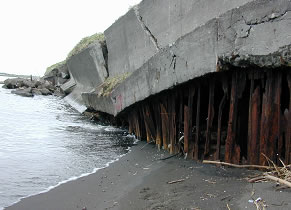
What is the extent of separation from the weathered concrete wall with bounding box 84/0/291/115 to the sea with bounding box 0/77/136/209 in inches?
81.2

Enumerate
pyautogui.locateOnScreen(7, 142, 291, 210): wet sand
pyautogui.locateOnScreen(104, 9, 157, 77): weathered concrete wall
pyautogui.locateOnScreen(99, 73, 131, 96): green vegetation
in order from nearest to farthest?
pyautogui.locateOnScreen(7, 142, 291, 210): wet sand → pyautogui.locateOnScreen(104, 9, 157, 77): weathered concrete wall → pyautogui.locateOnScreen(99, 73, 131, 96): green vegetation

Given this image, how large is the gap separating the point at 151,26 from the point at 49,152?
3.89 m

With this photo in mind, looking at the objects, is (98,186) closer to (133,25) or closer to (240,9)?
(240,9)

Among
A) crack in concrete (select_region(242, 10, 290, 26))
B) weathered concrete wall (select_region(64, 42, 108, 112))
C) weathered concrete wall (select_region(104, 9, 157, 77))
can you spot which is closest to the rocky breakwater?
weathered concrete wall (select_region(64, 42, 108, 112))

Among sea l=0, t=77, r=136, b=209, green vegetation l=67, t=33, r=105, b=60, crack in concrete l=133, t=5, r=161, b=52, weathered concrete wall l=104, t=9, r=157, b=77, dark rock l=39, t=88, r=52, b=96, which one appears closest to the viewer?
sea l=0, t=77, r=136, b=209

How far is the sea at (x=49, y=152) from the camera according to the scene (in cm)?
484

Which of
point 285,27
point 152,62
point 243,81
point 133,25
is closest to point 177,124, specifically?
point 152,62

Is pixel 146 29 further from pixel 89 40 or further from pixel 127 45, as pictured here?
pixel 89 40

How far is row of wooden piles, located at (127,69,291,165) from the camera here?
12.6ft

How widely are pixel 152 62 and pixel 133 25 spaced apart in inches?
109

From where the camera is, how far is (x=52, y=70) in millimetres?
28797

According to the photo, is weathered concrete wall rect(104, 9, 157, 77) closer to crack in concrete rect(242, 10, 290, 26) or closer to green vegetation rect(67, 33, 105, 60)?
green vegetation rect(67, 33, 105, 60)

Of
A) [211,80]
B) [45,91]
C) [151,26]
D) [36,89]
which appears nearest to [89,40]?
[151,26]

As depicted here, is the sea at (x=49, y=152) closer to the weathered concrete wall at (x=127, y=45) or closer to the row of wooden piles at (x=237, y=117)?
the row of wooden piles at (x=237, y=117)
